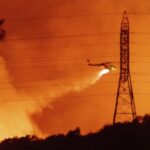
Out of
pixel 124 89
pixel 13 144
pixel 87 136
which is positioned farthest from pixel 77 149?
pixel 13 144

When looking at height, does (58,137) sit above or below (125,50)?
below

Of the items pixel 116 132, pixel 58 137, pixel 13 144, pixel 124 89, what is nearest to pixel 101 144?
pixel 116 132

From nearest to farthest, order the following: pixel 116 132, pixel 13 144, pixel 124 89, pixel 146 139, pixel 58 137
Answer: pixel 146 139, pixel 116 132, pixel 124 89, pixel 58 137, pixel 13 144

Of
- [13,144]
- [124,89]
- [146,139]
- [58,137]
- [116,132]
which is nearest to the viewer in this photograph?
[146,139]

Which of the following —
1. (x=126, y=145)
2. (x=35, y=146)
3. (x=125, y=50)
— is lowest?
(x=126, y=145)

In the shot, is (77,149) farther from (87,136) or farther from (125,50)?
(125,50)

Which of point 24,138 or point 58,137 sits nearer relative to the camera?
point 58,137
